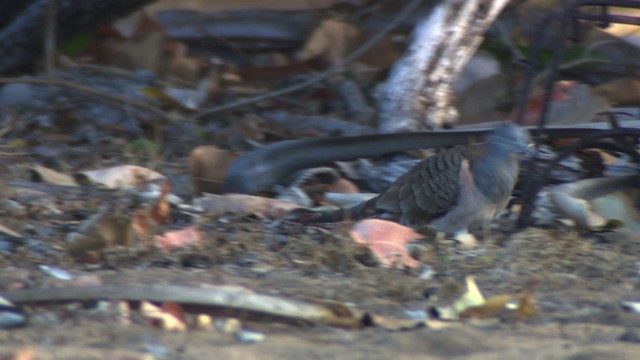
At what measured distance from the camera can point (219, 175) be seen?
489 centimetres

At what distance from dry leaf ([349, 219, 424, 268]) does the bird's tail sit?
0.34 metres

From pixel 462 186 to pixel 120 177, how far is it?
1.74 m

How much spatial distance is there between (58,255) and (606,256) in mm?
2083

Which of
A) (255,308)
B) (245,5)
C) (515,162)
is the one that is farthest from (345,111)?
(255,308)

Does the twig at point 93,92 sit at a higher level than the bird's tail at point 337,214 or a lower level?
higher

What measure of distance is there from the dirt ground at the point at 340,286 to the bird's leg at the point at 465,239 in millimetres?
50

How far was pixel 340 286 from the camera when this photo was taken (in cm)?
345

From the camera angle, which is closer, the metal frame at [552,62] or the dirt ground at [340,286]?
the dirt ground at [340,286]

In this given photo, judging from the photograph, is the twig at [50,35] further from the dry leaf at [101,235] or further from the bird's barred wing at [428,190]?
the bird's barred wing at [428,190]

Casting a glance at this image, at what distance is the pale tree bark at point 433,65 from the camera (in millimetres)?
5348

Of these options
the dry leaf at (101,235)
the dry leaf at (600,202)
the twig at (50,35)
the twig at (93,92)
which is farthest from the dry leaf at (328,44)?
the dry leaf at (101,235)

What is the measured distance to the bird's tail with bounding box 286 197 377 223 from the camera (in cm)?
426

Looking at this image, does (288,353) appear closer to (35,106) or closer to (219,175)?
(219,175)

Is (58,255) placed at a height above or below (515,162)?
below
